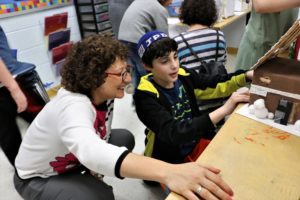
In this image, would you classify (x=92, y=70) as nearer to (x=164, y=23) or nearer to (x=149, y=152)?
(x=149, y=152)

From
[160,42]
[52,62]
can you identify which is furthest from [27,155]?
[52,62]

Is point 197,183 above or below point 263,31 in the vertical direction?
below

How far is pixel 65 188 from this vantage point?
0.99 meters

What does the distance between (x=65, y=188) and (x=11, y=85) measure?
626 millimetres

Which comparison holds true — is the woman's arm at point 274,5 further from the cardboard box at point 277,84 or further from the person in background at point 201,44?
the person in background at point 201,44

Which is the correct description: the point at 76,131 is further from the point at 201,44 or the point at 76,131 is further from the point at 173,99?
the point at 201,44

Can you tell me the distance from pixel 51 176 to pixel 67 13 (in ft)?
7.47

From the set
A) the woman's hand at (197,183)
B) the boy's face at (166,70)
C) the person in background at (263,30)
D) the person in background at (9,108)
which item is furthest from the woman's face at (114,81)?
the person in background at (263,30)

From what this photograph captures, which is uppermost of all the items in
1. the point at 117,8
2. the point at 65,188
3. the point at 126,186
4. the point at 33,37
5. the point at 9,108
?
the point at 117,8

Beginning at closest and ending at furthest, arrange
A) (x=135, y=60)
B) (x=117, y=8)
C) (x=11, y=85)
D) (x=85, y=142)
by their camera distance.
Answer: (x=85, y=142), (x=11, y=85), (x=135, y=60), (x=117, y=8)

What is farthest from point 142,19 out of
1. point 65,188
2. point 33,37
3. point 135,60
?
point 65,188

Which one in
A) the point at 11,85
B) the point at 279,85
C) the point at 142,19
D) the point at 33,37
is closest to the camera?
the point at 279,85

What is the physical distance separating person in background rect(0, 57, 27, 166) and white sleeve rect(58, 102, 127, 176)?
0.61m

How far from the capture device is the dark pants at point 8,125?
53.6 inches
